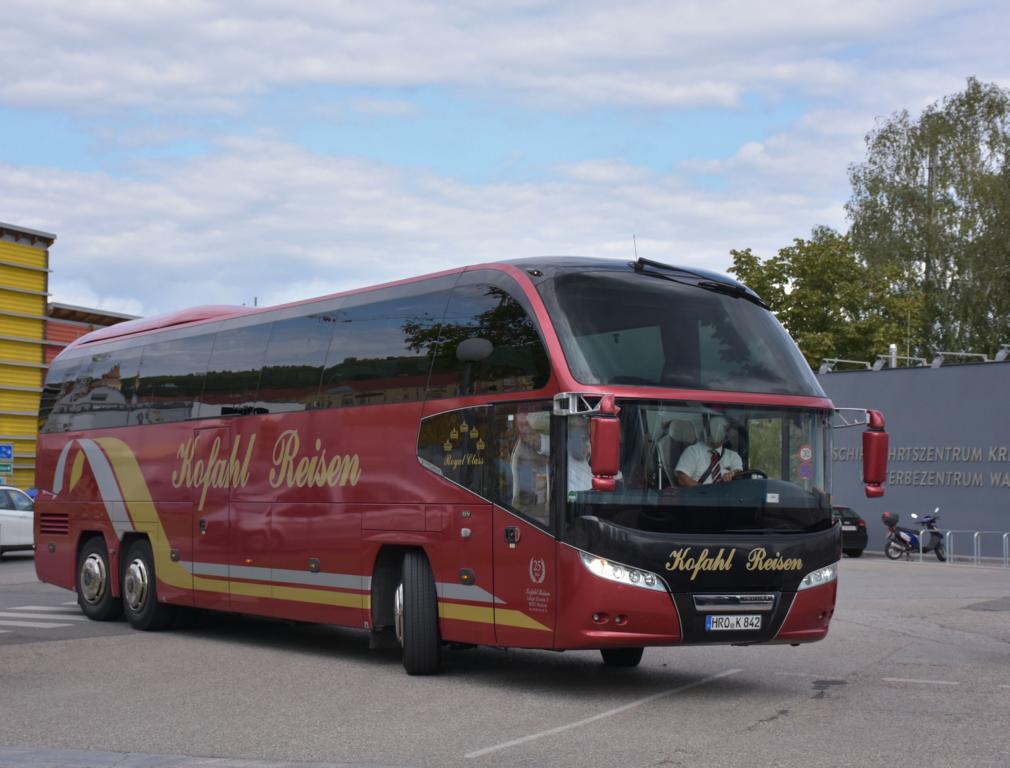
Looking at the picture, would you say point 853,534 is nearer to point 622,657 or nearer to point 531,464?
point 622,657

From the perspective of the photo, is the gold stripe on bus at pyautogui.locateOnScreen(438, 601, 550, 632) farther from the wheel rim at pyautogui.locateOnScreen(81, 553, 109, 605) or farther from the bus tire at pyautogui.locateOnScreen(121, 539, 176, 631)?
the wheel rim at pyautogui.locateOnScreen(81, 553, 109, 605)

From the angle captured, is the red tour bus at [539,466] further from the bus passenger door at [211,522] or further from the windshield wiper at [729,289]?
the bus passenger door at [211,522]

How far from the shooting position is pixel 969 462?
44469 millimetres

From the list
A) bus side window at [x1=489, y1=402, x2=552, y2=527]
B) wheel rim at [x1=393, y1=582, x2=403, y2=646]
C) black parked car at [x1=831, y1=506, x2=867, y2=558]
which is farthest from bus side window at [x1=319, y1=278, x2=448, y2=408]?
black parked car at [x1=831, y1=506, x2=867, y2=558]

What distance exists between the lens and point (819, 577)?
1197cm

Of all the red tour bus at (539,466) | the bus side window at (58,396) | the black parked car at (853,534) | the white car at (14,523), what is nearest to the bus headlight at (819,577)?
the red tour bus at (539,466)

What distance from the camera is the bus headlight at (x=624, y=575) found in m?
11.2

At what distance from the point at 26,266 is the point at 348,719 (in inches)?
1449

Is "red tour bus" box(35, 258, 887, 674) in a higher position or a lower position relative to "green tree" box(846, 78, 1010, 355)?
lower

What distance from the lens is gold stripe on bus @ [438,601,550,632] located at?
11.7m

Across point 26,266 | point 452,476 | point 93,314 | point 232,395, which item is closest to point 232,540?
point 232,395

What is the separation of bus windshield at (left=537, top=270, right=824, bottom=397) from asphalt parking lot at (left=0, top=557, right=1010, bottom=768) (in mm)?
2434

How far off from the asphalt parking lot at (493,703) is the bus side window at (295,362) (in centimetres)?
255

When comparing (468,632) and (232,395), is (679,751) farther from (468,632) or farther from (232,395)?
(232,395)
